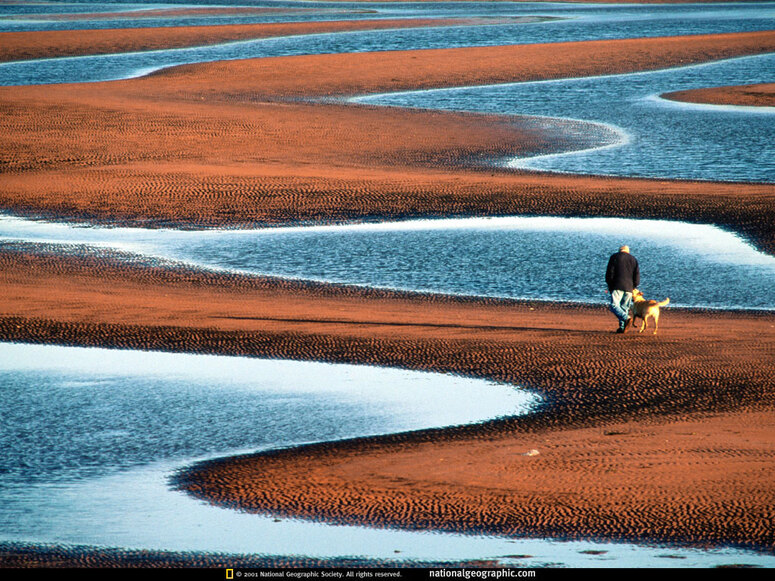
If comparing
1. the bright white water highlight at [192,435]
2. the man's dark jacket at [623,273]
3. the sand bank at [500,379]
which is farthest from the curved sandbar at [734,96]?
the bright white water highlight at [192,435]

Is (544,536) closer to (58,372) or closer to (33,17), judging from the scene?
(58,372)

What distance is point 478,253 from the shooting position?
21375 mm

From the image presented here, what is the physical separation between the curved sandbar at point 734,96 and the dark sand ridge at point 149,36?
29098 mm

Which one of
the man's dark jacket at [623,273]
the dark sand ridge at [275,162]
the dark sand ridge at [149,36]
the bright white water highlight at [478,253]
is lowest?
the bright white water highlight at [478,253]

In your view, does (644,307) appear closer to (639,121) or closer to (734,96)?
(639,121)

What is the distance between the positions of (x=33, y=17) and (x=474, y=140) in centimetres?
5782

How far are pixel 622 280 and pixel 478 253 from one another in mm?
6418

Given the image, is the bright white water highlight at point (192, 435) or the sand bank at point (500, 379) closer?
the bright white water highlight at point (192, 435)

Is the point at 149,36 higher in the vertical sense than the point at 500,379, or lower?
higher

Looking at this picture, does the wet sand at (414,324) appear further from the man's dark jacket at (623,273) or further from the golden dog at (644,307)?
the man's dark jacket at (623,273)

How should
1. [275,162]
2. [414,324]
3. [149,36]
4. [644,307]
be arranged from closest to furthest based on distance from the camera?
[644,307] → [414,324] → [275,162] → [149,36]

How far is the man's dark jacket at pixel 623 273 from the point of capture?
15055 millimetres

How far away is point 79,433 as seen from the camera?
1145cm

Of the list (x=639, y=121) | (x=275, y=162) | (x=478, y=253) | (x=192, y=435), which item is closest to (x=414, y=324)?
(x=192, y=435)
